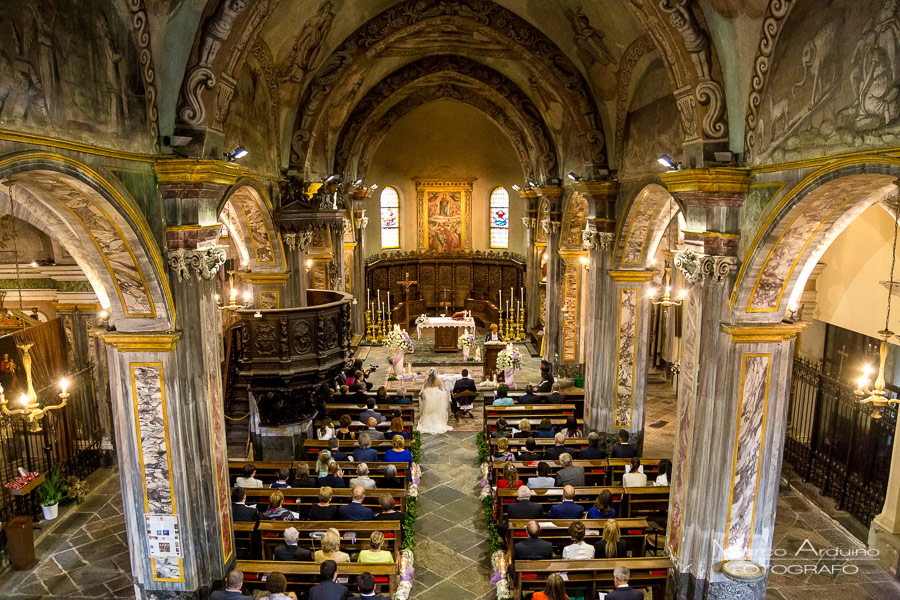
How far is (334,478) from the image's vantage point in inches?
398

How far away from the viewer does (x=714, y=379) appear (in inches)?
303

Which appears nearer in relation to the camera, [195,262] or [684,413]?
[195,262]

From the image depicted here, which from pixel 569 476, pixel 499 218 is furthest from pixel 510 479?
pixel 499 218

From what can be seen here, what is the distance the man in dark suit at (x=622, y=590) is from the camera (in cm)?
685

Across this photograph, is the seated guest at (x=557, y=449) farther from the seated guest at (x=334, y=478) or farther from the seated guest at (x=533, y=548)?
the seated guest at (x=334, y=478)

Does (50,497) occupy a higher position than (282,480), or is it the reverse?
(282,480)

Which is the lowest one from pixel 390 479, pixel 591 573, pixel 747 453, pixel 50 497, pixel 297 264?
pixel 50 497

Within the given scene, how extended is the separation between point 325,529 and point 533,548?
9.53ft

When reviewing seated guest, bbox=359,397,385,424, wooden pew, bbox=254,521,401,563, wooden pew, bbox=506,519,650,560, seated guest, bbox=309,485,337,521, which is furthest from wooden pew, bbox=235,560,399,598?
seated guest, bbox=359,397,385,424

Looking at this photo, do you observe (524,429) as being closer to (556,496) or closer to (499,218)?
(556,496)

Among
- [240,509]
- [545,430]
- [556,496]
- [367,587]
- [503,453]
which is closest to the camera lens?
[367,587]

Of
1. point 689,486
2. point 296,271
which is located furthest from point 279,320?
point 689,486

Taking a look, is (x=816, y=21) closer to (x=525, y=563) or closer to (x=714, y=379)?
(x=714, y=379)

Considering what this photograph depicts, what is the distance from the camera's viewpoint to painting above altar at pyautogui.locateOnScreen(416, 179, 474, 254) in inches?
1162
